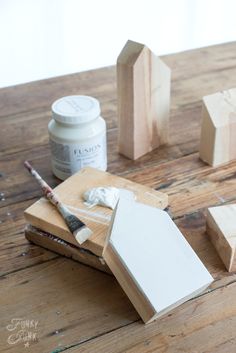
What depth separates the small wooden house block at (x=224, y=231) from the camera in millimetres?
538

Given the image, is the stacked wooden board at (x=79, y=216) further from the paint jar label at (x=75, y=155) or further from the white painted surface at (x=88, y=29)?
the white painted surface at (x=88, y=29)

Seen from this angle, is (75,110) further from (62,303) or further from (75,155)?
(62,303)

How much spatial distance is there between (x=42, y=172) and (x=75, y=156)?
8 cm

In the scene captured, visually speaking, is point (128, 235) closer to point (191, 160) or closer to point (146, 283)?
point (146, 283)

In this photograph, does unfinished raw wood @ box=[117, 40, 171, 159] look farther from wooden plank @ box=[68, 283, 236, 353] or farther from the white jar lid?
wooden plank @ box=[68, 283, 236, 353]

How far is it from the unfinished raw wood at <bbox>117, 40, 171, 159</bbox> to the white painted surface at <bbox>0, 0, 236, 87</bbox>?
675mm

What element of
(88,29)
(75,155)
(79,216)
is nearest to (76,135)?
(75,155)

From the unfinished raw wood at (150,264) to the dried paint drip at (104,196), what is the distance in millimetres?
61

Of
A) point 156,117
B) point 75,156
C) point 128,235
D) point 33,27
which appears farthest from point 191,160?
point 33,27

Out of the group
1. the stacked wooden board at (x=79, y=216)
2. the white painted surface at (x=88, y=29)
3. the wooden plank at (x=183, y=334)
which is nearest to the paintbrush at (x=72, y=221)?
the stacked wooden board at (x=79, y=216)

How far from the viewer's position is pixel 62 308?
0.51 m

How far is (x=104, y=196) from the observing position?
0.59 m

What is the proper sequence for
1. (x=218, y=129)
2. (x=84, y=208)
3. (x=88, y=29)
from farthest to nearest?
1. (x=88, y=29)
2. (x=218, y=129)
3. (x=84, y=208)

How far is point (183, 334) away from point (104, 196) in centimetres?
19
